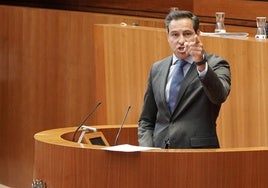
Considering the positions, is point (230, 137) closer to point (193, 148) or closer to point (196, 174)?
point (193, 148)

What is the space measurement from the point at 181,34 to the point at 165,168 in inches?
29.6

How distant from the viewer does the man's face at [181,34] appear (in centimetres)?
454

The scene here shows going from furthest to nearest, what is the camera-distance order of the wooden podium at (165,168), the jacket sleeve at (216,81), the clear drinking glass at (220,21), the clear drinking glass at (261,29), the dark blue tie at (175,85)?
the clear drinking glass at (220,21) < the clear drinking glass at (261,29) < the dark blue tie at (175,85) < the jacket sleeve at (216,81) < the wooden podium at (165,168)

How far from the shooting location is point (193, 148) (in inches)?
177

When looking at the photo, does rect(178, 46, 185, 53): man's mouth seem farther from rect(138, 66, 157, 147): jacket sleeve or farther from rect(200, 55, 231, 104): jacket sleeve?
rect(138, 66, 157, 147): jacket sleeve

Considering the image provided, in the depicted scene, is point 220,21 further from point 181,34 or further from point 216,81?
point 216,81

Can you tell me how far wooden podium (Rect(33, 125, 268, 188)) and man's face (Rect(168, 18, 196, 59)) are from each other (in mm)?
629

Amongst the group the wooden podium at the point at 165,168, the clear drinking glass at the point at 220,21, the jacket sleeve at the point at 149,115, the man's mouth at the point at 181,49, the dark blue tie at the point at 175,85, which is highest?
the clear drinking glass at the point at 220,21

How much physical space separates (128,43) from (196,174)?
8.30 ft

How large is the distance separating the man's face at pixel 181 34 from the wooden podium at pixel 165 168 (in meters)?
0.63

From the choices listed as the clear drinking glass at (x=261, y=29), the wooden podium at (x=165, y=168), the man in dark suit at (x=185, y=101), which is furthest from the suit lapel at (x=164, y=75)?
the clear drinking glass at (x=261, y=29)

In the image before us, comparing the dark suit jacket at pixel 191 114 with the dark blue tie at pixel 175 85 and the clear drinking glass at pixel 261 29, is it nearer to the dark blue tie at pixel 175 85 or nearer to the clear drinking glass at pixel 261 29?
Answer: the dark blue tie at pixel 175 85

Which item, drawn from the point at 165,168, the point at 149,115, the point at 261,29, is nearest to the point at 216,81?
the point at 165,168

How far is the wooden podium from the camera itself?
4117 millimetres
